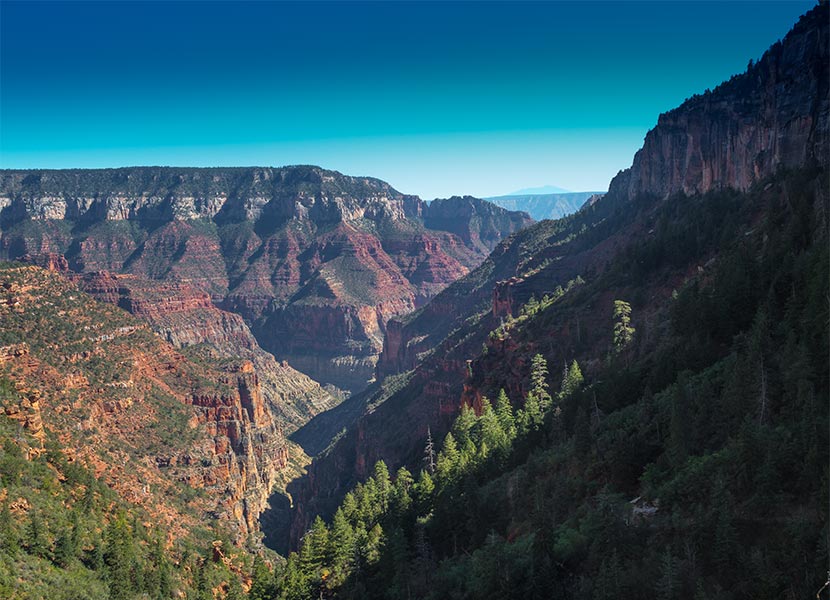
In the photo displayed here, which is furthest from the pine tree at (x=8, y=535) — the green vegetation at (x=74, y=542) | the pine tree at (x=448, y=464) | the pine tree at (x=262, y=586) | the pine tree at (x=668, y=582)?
the pine tree at (x=668, y=582)

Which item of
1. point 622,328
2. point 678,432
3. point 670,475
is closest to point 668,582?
point 670,475

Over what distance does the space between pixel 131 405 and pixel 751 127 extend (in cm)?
8710

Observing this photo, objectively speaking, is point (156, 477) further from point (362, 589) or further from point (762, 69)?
point (762, 69)

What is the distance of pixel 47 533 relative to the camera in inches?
1919

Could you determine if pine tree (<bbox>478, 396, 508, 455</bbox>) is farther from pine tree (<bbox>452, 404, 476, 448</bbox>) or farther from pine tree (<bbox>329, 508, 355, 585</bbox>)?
pine tree (<bbox>329, 508, 355, 585</bbox>)

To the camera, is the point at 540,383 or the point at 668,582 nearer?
the point at 668,582

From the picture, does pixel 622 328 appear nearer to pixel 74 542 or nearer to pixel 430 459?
pixel 430 459

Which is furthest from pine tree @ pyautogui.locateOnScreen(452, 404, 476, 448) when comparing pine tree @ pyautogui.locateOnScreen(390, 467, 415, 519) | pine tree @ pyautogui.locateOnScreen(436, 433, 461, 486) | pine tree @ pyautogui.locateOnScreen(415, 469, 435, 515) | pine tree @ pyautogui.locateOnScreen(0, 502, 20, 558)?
pine tree @ pyautogui.locateOnScreen(0, 502, 20, 558)

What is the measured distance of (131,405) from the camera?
9306 centimetres

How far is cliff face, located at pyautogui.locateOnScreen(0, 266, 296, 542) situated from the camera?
7569 centimetres

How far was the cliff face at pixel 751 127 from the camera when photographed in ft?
221

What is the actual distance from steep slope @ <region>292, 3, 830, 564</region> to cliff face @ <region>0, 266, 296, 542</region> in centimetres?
1411

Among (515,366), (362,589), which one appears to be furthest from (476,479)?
(515,366)

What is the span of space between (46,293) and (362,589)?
8112cm
